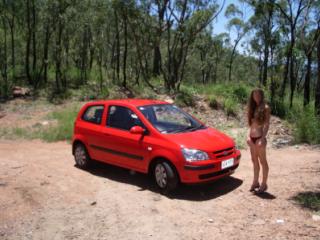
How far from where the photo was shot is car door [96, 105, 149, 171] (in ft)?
23.0

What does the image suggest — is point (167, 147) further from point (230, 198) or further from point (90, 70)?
point (90, 70)

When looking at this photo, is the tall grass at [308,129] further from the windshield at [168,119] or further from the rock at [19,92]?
the rock at [19,92]

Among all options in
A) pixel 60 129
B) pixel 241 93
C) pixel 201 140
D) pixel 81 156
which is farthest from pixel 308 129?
pixel 60 129

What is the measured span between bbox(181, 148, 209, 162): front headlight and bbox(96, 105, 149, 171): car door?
2.76 ft

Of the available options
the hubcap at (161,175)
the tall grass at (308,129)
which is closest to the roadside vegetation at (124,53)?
the tall grass at (308,129)

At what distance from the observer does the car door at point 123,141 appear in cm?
700

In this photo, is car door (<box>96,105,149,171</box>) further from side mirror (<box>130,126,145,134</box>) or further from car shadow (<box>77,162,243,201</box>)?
car shadow (<box>77,162,243,201</box>)

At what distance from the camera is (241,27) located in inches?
1433

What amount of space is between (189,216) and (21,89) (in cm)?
1495

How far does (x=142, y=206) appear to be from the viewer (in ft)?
20.1

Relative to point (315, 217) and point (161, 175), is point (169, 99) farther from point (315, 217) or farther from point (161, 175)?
point (315, 217)

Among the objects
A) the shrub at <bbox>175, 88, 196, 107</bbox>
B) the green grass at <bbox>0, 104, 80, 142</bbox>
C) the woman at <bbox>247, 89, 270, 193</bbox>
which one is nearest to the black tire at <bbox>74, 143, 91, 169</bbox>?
the woman at <bbox>247, 89, 270, 193</bbox>

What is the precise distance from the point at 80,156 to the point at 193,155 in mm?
3175

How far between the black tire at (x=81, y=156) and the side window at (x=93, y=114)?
621 millimetres
